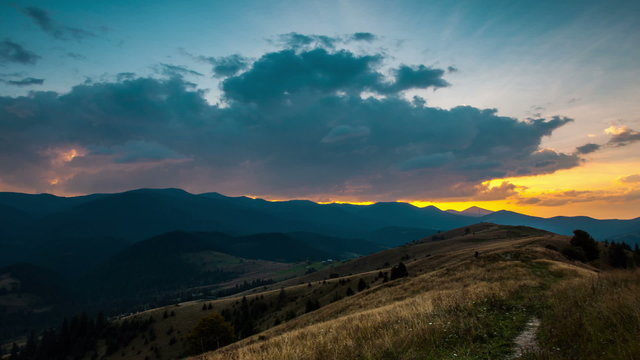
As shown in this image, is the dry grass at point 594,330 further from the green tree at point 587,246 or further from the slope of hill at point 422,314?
the green tree at point 587,246

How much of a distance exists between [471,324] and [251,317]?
120134 mm

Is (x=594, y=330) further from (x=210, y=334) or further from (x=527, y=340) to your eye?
(x=210, y=334)

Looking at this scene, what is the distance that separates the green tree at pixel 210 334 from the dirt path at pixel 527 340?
73.9 m

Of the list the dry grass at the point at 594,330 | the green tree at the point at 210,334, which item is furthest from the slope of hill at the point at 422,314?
the green tree at the point at 210,334

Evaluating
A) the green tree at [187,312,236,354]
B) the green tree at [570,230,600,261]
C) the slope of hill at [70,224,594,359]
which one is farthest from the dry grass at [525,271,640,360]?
the green tree at [187,312,236,354]

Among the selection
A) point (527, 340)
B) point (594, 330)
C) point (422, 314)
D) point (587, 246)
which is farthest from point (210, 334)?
point (587, 246)

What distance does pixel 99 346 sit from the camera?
14188cm

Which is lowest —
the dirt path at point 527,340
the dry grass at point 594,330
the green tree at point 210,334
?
the green tree at point 210,334

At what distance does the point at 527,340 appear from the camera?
948cm

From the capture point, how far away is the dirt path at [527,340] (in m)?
8.13

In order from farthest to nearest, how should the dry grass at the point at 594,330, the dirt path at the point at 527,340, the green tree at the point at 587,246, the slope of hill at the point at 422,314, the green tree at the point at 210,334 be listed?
the green tree at the point at 210,334 < the green tree at the point at 587,246 < the slope of hill at the point at 422,314 < the dirt path at the point at 527,340 < the dry grass at the point at 594,330

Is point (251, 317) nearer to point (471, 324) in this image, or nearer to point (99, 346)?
point (99, 346)

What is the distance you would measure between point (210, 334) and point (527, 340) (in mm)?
78660

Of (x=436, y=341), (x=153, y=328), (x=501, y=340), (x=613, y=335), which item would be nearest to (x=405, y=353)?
(x=436, y=341)
